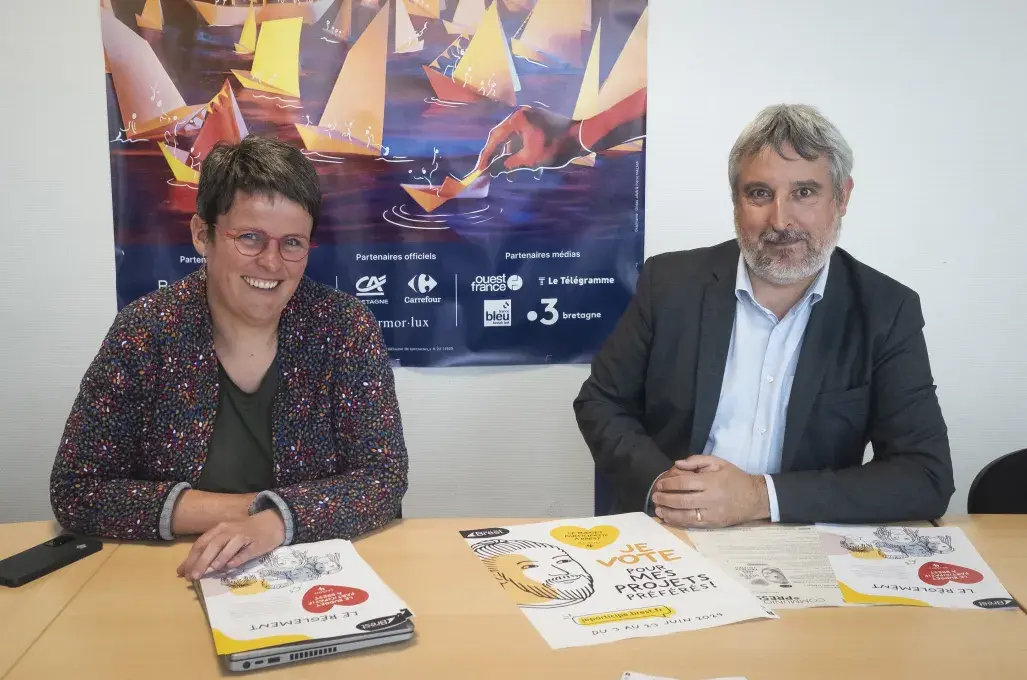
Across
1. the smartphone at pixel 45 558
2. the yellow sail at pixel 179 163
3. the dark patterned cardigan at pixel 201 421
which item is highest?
the yellow sail at pixel 179 163

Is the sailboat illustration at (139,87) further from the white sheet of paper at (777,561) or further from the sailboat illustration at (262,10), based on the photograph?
the white sheet of paper at (777,561)

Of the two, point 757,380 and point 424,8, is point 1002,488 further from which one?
point 424,8

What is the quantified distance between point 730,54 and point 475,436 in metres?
1.42

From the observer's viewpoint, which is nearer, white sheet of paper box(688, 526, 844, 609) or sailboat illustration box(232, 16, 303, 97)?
white sheet of paper box(688, 526, 844, 609)

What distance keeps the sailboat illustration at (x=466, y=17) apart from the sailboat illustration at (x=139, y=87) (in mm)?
790

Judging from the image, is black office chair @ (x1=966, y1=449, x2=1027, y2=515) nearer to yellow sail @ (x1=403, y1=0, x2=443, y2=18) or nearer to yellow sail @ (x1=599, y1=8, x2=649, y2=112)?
yellow sail @ (x1=599, y1=8, x2=649, y2=112)

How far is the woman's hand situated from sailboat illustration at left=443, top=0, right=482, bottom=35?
63.9 inches

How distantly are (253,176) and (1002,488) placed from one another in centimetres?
174

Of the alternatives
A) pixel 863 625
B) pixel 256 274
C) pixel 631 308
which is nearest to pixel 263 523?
pixel 256 274

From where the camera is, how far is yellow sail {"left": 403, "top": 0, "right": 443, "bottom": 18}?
2.37 metres

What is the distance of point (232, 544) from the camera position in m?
1.23

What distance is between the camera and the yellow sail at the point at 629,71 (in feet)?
7.92

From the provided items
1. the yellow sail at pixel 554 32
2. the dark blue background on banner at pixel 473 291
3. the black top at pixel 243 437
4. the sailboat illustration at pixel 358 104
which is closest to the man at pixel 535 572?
the black top at pixel 243 437

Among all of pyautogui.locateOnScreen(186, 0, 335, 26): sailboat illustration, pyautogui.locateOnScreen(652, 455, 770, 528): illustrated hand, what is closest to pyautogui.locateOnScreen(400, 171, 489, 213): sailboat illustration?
pyautogui.locateOnScreen(186, 0, 335, 26): sailboat illustration
